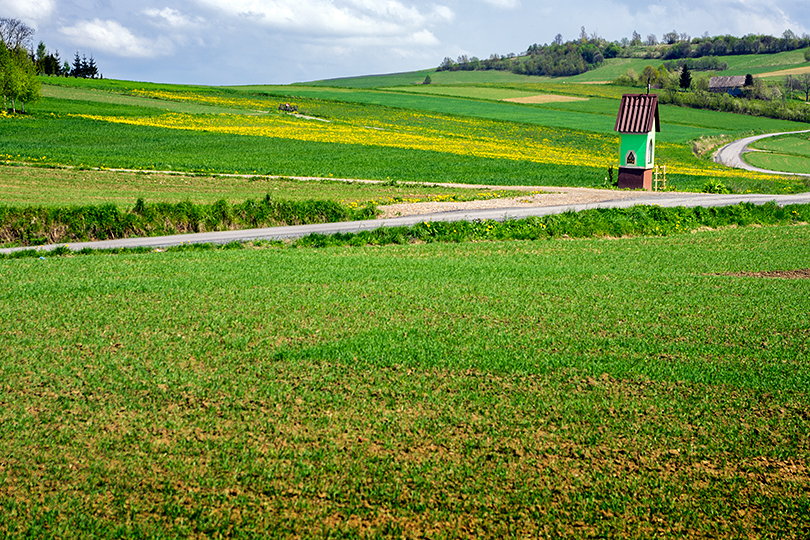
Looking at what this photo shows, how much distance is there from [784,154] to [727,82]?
82434 millimetres

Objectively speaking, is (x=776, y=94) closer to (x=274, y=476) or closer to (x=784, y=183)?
(x=784, y=183)

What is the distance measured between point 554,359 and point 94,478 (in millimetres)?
7088

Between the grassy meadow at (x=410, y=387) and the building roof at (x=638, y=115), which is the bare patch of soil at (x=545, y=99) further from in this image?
the grassy meadow at (x=410, y=387)

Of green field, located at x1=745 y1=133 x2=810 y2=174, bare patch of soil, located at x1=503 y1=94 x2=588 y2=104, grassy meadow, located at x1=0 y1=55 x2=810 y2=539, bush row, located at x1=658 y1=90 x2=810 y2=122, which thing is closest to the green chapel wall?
grassy meadow, located at x1=0 y1=55 x2=810 y2=539

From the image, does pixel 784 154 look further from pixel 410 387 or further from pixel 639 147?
pixel 410 387

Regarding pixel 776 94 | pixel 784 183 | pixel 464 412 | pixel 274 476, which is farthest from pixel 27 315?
pixel 776 94

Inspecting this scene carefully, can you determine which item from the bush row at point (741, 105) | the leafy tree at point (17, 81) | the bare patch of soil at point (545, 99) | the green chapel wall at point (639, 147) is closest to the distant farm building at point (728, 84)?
the bush row at point (741, 105)

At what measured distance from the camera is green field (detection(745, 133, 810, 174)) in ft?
237

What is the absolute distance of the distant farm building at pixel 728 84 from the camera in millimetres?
152875

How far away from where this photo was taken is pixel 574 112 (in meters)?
112

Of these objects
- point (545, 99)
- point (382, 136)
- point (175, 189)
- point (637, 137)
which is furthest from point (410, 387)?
point (545, 99)

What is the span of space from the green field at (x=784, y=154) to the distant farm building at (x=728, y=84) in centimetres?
5398

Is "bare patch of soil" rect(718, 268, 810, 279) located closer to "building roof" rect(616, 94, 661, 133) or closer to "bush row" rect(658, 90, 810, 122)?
"building roof" rect(616, 94, 661, 133)

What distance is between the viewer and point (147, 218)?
26.0 meters
